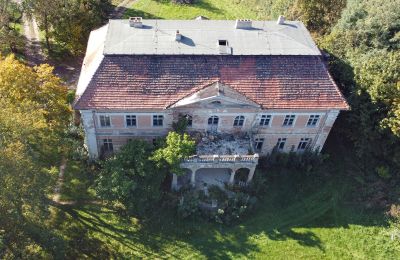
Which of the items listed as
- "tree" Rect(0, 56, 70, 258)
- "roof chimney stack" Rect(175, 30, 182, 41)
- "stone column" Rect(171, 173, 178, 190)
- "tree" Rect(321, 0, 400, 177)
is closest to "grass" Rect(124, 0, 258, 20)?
"tree" Rect(321, 0, 400, 177)

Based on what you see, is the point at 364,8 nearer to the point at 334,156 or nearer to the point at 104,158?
the point at 334,156

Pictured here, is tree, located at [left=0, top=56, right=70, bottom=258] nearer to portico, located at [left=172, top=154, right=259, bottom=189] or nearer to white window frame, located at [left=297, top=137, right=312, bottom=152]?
portico, located at [left=172, top=154, right=259, bottom=189]

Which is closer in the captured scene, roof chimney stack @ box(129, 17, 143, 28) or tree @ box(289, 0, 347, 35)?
roof chimney stack @ box(129, 17, 143, 28)

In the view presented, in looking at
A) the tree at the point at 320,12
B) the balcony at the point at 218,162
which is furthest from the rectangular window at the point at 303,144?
the tree at the point at 320,12

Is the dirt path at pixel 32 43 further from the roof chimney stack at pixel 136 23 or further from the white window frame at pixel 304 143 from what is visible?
the white window frame at pixel 304 143

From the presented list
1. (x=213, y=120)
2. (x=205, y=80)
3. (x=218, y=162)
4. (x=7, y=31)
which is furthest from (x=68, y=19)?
(x=218, y=162)

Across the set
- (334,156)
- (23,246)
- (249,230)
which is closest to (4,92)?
(23,246)
